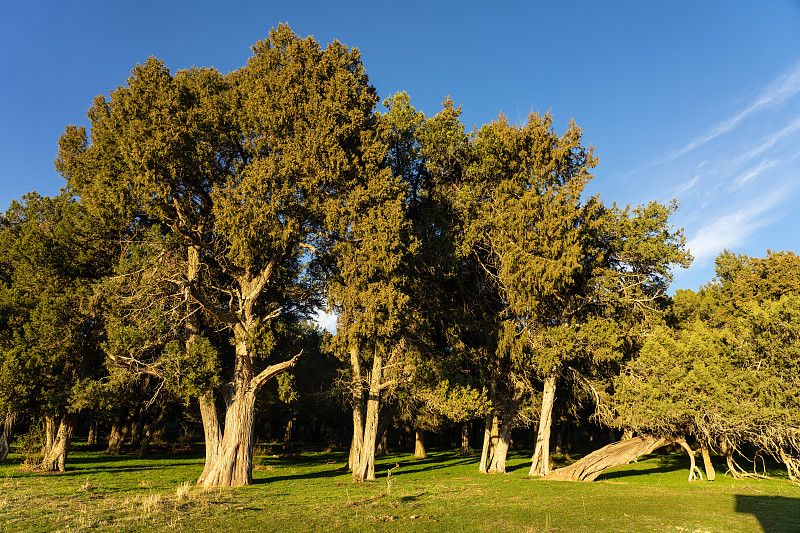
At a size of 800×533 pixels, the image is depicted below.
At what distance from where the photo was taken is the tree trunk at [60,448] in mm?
21188

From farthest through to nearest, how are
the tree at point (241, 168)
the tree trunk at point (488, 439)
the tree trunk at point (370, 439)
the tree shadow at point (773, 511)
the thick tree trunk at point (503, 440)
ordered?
the tree trunk at point (488, 439), the thick tree trunk at point (503, 440), the tree trunk at point (370, 439), the tree at point (241, 168), the tree shadow at point (773, 511)

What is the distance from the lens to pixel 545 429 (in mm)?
→ 24203

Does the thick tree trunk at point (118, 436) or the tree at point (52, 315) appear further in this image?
the thick tree trunk at point (118, 436)

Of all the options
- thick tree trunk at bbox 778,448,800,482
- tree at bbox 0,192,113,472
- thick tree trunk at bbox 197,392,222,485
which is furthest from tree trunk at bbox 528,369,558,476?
tree at bbox 0,192,113,472

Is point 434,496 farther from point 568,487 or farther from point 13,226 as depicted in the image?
point 13,226

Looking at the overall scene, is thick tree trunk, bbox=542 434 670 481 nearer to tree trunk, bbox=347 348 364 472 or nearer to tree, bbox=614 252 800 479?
tree, bbox=614 252 800 479

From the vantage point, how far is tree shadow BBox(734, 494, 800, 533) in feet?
34.8

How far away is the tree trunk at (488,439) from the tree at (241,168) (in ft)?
45.0

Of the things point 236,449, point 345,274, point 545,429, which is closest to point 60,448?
point 236,449

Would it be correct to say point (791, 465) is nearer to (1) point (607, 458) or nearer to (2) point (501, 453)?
(1) point (607, 458)

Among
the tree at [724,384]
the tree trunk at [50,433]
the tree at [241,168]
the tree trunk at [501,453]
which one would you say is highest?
the tree at [241,168]

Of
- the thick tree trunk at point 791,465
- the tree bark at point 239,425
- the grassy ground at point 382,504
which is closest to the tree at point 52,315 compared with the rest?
the grassy ground at point 382,504

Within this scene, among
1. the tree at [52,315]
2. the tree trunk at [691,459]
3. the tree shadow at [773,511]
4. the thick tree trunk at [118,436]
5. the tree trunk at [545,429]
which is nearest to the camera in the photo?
→ the tree shadow at [773,511]

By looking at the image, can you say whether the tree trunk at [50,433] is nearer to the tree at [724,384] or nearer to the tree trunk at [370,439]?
the tree trunk at [370,439]
